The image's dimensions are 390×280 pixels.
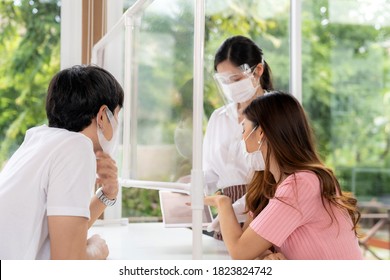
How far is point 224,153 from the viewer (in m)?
1.66

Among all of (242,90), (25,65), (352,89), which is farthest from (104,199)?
(352,89)

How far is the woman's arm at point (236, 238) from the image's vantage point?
117 cm

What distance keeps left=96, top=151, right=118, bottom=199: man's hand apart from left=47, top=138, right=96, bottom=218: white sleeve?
268 millimetres

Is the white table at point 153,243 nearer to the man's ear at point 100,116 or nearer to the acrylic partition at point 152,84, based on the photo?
the acrylic partition at point 152,84

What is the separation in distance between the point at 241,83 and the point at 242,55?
84 millimetres

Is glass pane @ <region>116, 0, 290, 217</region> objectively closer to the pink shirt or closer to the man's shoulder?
the pink shirt

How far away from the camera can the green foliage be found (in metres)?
2.52

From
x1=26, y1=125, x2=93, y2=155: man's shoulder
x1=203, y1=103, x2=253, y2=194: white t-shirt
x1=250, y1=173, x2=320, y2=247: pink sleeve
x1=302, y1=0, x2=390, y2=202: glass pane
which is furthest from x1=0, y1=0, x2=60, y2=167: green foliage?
x1=302, y1=0, x2=390, y2=202: glass pane

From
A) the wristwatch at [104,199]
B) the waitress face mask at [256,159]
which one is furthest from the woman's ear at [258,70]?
the wristwatch at [104,199]

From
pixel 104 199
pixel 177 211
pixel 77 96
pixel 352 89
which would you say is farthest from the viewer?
pixel 352 89

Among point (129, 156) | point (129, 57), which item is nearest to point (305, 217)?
point (129, 156)

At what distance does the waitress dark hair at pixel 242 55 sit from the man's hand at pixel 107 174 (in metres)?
0.50

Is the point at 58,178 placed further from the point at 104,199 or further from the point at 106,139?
the point at 104,199

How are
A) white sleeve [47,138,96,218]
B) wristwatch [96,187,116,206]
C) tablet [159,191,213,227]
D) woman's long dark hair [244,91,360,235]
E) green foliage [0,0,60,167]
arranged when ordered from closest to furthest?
white sleeve [47,138,96,218], woman's long dark hair [244,91,360,235], wristwatch [96,187,116,206], tablet [159,191,213,227], green foliage [0,0,60,167]
